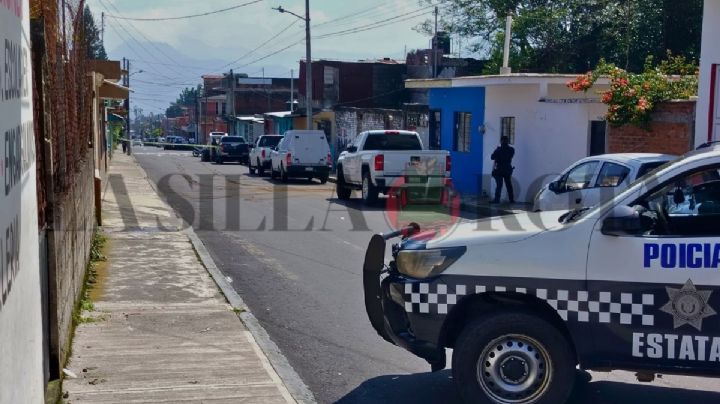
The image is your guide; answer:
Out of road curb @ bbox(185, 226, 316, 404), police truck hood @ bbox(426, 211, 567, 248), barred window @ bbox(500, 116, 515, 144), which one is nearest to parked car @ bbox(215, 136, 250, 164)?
barred window @ bbox(500, 116, 515, 144)

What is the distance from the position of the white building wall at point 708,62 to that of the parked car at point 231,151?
4088 centimetres

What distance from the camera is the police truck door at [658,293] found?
234 inches

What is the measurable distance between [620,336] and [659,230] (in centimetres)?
74

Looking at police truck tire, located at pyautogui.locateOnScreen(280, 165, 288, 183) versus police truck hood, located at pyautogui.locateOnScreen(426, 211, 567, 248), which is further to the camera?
police truck tire, located at pyautogui.locateOnScreen(280, 165, 288, 183)

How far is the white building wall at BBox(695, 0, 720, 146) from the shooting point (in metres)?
17.0

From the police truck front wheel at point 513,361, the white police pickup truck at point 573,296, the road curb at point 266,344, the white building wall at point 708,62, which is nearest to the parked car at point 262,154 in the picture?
the white building wall at point 708,62

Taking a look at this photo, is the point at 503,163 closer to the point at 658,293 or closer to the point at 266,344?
the point at 266,344

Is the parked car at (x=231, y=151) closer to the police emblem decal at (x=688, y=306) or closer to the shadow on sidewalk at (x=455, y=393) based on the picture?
the shadow on sidewalk at (x=455, y=393)

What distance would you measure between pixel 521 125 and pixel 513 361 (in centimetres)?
1895

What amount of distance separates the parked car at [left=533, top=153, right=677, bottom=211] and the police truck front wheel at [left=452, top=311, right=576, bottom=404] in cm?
639

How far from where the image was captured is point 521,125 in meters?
24.7

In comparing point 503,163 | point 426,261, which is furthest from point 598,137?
point 426,261

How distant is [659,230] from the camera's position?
20.2 ft

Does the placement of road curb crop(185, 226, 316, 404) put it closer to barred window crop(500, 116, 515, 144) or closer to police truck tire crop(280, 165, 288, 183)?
barred window crop(500, 116, 515, 144)
